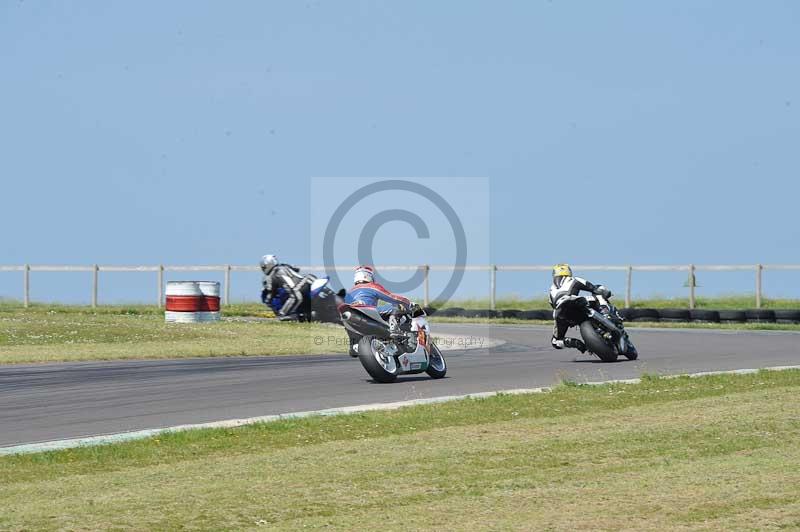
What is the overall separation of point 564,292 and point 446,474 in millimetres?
12965

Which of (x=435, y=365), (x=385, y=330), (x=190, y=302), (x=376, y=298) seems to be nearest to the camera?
(x=385, y=330)

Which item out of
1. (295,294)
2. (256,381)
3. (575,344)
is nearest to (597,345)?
(575,344)

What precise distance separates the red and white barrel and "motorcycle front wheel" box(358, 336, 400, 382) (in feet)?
49.9

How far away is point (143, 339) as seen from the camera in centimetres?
2805

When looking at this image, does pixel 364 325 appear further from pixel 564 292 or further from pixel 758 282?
pixel 758 282

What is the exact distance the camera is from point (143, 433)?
38.8 feet

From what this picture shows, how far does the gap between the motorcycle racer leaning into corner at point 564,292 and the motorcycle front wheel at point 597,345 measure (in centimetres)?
25

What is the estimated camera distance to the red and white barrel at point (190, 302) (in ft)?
105

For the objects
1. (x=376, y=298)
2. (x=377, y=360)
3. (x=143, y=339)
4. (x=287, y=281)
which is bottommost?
(x=143, y=339)

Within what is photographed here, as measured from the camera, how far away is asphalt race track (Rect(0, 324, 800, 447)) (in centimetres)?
1366

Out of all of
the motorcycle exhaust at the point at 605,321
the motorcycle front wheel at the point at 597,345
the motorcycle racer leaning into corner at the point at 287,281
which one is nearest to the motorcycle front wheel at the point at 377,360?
the motorcycle front wheel at the point at 597,345

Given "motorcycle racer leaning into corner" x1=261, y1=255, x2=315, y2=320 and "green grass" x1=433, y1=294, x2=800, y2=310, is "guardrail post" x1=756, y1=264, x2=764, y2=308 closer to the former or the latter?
"green grass" x1=433, y1=294, x2=800, y2=310

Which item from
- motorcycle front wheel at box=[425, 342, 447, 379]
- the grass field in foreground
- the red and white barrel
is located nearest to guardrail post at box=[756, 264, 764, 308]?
the red and white barrel

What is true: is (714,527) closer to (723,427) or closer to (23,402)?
(723,427)
